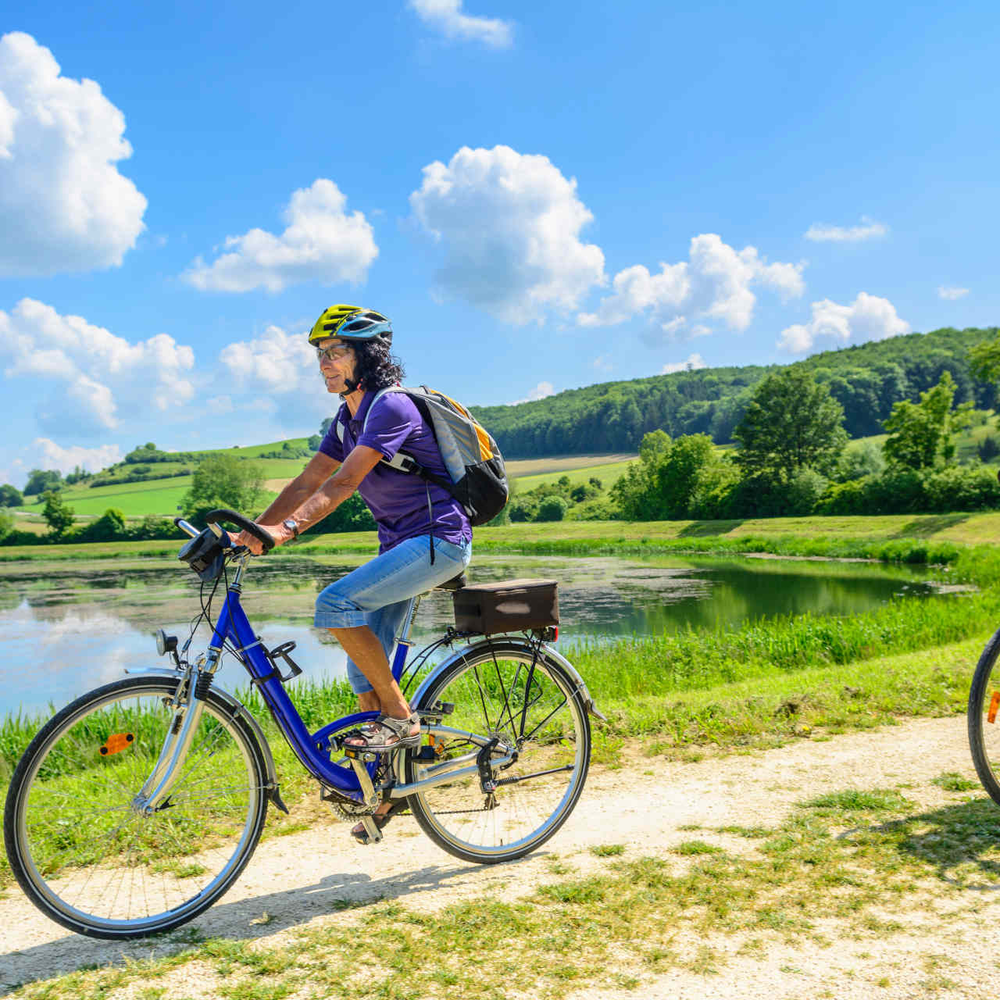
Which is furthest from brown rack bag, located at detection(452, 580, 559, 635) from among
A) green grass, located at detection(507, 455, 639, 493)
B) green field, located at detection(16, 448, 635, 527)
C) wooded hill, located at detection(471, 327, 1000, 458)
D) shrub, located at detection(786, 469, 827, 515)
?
wooded hill, located at detection(471, 327, 1000, 458)

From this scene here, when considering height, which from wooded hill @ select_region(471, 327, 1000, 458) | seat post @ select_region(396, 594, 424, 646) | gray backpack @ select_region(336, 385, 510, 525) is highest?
wooded hill @ select_region(471, 327, 1000, 458)

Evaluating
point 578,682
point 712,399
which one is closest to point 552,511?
point 712,399

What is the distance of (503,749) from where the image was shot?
355 cm

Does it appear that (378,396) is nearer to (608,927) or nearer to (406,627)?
(406,627)

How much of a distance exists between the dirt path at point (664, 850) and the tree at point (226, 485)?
6527cm

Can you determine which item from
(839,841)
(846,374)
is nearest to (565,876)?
(839,841)

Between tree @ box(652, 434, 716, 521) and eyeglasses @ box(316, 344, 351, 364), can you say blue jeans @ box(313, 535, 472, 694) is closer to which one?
eyeglasses @ box(316, 344, 351, 364)

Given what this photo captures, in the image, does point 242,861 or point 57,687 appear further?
point 57,687

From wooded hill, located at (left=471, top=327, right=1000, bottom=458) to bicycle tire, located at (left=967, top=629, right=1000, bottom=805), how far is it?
97130mm

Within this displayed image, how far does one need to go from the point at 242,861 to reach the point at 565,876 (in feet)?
3.96

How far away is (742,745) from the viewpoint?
4930 millimetres

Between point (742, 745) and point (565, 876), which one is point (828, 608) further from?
point (565, 876)

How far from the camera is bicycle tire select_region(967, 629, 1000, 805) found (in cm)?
333

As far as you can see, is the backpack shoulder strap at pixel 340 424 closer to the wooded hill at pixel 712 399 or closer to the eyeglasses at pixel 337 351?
the eyeglasses at pixel 337 351
